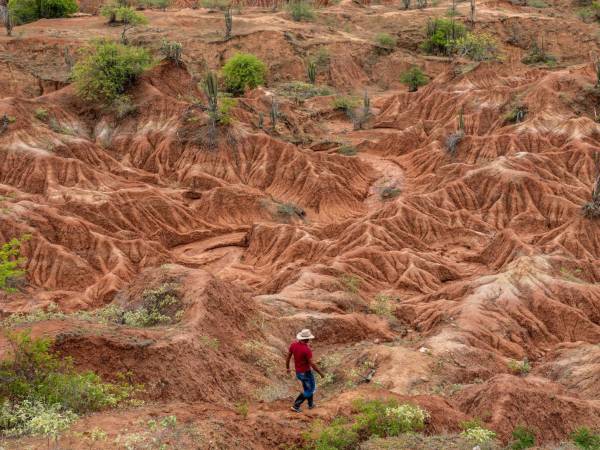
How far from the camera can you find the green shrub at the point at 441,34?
287 feet

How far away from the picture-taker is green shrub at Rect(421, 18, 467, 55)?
87.5 m

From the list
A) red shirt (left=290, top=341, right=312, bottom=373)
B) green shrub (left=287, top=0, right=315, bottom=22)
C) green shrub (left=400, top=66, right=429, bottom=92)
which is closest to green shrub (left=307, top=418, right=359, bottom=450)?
red shirt (left=290, top=341, right=312, bottom=373)

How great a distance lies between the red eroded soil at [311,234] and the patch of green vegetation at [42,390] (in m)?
0.60

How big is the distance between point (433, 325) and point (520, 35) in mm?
74827

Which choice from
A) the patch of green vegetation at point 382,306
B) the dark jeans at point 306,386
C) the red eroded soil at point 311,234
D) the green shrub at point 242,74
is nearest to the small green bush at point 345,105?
the red eroded soil at point 311,234

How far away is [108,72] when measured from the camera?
5253cm

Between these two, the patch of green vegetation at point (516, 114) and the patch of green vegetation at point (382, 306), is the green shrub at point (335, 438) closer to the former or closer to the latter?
the patch of green vegetation at point (382, 306)

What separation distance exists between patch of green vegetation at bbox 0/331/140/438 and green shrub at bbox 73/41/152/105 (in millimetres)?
42798

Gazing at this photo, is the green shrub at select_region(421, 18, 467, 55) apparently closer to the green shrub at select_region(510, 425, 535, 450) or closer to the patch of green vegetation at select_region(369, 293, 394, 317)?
the patch of green vegetation at select_region(369, 293, 394, 317)

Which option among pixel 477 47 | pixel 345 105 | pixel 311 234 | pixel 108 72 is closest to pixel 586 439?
pixel 311 234

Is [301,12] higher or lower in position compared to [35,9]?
lower

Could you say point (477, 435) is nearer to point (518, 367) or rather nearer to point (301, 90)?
point (518, 367)

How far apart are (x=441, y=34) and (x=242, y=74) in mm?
32202

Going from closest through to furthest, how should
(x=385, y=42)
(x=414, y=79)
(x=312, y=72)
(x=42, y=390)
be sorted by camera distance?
1. (x=42, y=390)
2. (x=312, y=72)
3. (x=414, y=79)
4. (x=385, y=42)
